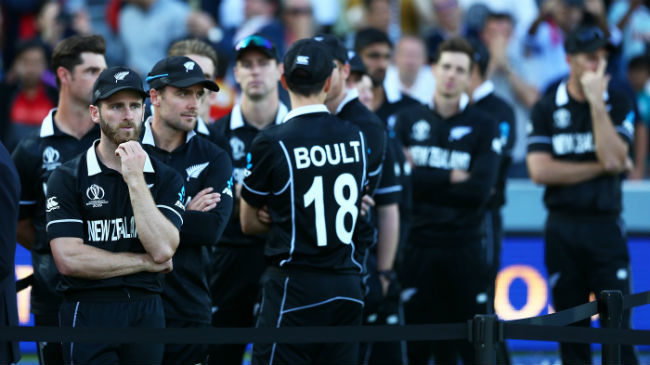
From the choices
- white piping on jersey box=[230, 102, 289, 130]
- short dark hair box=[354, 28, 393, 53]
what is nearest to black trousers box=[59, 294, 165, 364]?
white piping on jersey box=[230, 102, 289, 130]

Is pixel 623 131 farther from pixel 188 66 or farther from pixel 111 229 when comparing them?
pixel 111 229

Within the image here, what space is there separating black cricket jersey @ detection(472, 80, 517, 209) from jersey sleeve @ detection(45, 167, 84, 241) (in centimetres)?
424

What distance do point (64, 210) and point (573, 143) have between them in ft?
14.3

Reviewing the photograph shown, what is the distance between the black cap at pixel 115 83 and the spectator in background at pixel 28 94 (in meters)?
5.72

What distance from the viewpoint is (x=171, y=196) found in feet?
17.3

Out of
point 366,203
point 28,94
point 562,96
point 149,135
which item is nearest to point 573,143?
point 562,96

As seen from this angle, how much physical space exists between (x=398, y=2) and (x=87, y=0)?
4116 mm

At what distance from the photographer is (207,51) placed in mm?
6961

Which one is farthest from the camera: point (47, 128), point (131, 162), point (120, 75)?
point (47, 128)

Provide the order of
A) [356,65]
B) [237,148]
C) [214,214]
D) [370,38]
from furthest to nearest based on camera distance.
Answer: [370,38]
[356,65]
[237,148]
[214,214]

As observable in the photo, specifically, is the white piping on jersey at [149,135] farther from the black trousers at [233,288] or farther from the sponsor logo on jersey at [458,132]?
the sponsor logo on jersey at [458,132]

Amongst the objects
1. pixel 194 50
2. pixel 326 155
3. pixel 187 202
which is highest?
pixel 194 50

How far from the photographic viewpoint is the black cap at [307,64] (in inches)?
227

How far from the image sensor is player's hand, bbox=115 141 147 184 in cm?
502
